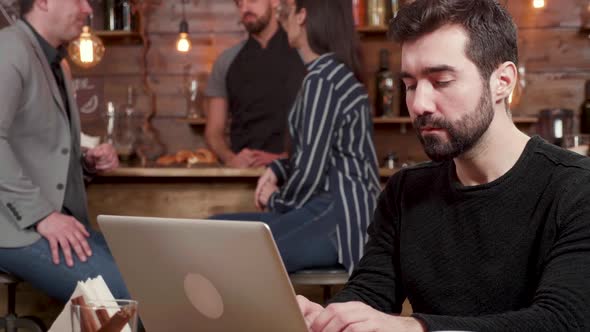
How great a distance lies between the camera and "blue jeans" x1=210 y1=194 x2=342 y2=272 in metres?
2.69

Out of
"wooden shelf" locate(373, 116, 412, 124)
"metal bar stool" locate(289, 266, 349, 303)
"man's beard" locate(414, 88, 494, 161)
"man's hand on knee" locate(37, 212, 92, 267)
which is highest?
"man's beard" locate(414, 88, 494, 161)

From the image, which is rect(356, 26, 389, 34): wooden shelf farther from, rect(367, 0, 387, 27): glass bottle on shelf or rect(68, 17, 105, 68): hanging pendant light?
rect(68, 17, 105, 68): hanging pendant light

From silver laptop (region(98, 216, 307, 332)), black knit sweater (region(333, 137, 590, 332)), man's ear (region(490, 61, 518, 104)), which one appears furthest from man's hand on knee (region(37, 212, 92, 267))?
man's ear (region(490, 61, 518, 104))

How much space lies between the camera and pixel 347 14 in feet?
9.32

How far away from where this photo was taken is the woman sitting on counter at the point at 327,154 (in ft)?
9.02

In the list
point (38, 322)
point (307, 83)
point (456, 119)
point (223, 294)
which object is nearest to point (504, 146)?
point (456, 119)

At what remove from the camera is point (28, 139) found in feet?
9.10

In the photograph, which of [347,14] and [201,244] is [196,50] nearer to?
[347,14]

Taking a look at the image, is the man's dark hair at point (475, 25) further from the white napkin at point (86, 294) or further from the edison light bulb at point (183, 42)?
the edison light bulb at point (183, 42)

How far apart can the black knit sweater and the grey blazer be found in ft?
4.08

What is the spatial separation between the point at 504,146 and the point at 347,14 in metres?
1.33

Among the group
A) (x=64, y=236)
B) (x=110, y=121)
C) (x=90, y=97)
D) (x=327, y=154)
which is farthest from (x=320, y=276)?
(x=90, y=97)

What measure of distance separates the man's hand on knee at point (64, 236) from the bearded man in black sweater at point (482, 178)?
4.25 feet

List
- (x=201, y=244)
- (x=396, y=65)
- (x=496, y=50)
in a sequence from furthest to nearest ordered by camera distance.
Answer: (x=396, y=65) < (x=496, y=50) < (x=201, y=244)
